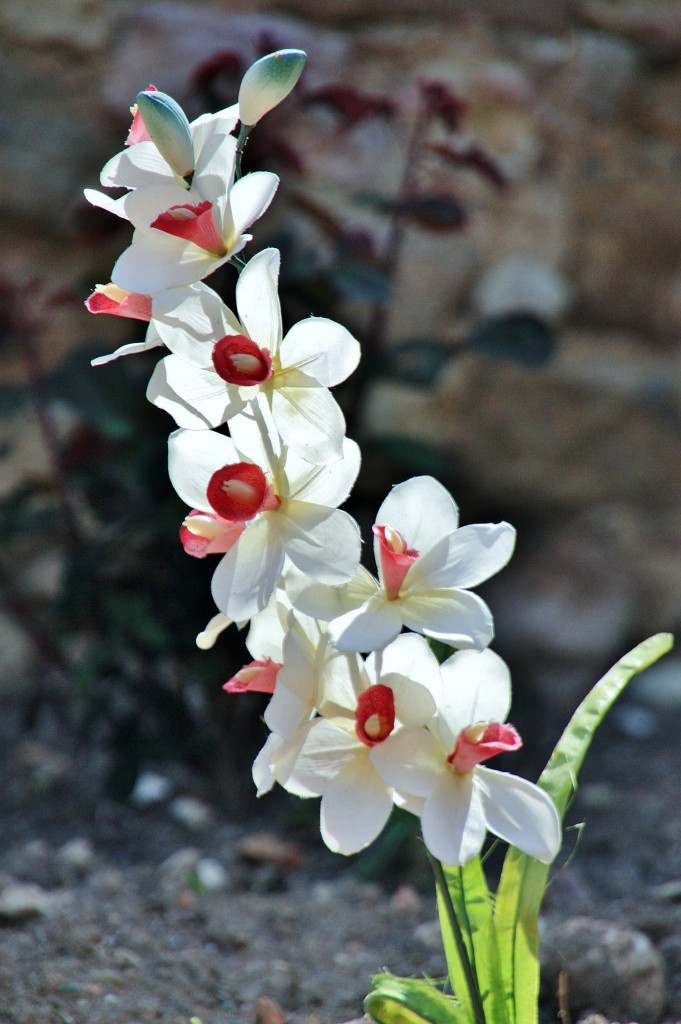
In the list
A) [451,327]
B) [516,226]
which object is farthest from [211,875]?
[516,226]

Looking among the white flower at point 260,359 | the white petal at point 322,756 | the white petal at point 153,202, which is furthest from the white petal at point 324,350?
the white petal at point 322,756

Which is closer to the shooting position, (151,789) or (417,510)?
(417,510)

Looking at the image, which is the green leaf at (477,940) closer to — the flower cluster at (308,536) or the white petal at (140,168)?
the flower cluster at (308,536)

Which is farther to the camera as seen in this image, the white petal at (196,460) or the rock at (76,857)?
the rock at (76,857)

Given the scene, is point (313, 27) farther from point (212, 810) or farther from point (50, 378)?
point (212, 810)

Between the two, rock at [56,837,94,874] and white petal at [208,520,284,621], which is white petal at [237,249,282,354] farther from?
rock at [56,837,94,874]

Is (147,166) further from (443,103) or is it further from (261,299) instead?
(443,103)

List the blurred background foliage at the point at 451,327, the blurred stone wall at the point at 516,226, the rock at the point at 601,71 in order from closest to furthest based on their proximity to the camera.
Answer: the blurred background foliage at the point at 451,327 → the blurred stone wall at the point at 516,226 → the rock at the point at 601,71

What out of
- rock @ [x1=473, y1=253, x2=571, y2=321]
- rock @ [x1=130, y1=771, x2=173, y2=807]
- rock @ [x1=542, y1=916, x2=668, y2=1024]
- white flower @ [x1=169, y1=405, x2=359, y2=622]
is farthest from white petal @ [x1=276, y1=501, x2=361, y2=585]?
rock @ [x1=473, y1=253, x2=571, y2=321]
